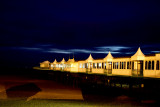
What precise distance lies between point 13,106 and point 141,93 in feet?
30.7

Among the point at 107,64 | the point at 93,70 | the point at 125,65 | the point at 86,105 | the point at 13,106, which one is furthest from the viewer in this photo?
the point at 93,70

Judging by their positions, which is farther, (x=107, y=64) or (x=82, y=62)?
(x=82, y=62)

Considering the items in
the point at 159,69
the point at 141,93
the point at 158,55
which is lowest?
the point at 141,93

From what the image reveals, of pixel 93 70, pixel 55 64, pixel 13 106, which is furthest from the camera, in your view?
pixel 55 64

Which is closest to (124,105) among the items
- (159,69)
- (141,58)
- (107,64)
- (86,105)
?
(86,105)

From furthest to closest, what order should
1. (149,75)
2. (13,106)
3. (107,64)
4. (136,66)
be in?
(107,64) < (136,66) < (149,75) < (13,106)

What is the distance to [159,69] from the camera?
22.7 m

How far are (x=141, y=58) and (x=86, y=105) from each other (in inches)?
671

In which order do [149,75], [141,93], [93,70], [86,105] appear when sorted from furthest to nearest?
[93,70]
[149,75]
[141,93]
[86,105]

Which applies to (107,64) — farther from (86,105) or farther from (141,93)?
(86,105)

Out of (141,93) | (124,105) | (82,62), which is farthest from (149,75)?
(82,62)

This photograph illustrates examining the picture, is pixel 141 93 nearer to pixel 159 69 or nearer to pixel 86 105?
pixel 86 105

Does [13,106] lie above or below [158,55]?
below

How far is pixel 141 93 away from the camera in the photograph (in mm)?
15109
